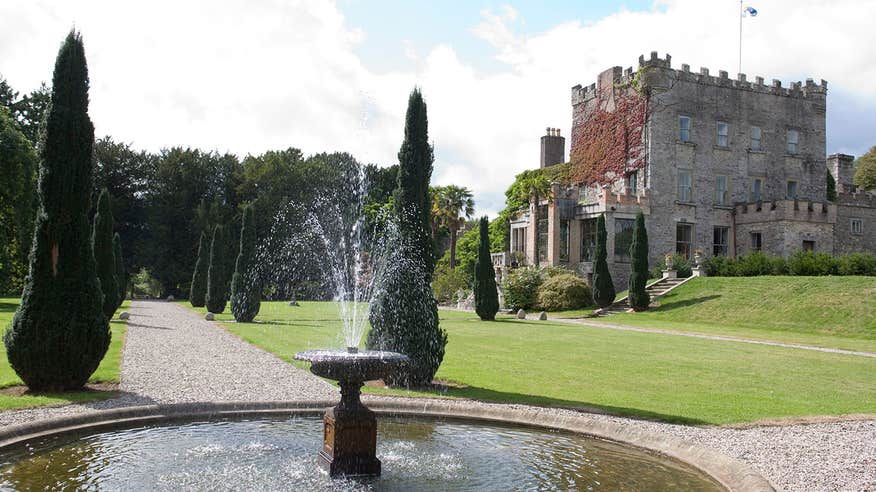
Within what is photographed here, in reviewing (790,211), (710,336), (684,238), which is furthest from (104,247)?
(790,211)

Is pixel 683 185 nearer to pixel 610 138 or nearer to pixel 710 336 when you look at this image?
pixel 610 138

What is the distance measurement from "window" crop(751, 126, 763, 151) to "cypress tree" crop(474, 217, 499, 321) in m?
21.2

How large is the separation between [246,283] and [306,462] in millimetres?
21729

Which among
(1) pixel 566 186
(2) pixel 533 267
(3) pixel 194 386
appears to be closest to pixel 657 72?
(1) pixel 566 186

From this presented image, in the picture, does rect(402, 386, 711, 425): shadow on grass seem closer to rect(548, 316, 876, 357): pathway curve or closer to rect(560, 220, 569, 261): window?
rect(548, 316, 876, 357): pathway curve

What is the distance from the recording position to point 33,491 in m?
5.94

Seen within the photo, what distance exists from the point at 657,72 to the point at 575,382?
32.1 m

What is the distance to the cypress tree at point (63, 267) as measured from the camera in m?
10.1

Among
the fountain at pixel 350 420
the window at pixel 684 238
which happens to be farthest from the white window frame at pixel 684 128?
the fountain at pixel 350 420

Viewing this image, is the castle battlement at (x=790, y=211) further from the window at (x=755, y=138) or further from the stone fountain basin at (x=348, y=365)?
the stone fountain basin at (x=348, y=365)

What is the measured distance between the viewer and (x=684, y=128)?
40.8 metres

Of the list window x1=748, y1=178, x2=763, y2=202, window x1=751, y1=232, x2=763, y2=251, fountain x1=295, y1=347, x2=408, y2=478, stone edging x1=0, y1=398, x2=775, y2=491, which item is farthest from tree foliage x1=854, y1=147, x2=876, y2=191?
fountain x1=295, y1=347, x2=408, y2=478

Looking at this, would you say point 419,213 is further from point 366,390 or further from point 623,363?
point 623,363

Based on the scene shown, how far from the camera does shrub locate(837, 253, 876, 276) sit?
30266 mm
